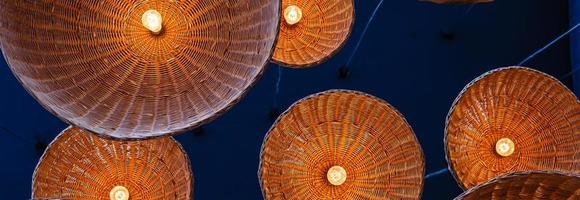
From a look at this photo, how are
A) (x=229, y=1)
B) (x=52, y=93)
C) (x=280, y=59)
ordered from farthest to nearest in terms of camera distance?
(x=280, y=59), (x=229, y=1), (x=52, y=93)

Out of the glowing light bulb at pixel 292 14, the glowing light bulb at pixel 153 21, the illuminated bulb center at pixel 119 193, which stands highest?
the glowing light bulb at pixel 292 14

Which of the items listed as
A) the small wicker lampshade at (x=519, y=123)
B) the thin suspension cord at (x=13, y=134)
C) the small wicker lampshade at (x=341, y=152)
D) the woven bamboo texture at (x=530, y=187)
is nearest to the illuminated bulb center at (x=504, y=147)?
the small wicker lampshade at (x=519, y=123)

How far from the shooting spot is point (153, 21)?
5.03 feet

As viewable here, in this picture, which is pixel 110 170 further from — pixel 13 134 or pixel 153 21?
pixel 13 134

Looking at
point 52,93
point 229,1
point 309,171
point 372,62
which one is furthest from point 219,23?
point 372,62

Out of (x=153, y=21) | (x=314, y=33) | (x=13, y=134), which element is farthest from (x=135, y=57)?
(x=13, y=134)

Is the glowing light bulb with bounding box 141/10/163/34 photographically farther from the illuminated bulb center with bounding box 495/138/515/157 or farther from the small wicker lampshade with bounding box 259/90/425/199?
the illuminated bulb center with bounding box 495/138/515/157

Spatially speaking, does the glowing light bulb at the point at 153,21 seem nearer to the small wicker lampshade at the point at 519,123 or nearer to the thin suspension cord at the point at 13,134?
the small wicker lampshade at the point at 519,123

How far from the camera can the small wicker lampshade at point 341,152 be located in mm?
2137

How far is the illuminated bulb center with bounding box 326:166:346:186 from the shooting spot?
2.21 meters

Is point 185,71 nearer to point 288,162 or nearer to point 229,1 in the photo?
point 229,1

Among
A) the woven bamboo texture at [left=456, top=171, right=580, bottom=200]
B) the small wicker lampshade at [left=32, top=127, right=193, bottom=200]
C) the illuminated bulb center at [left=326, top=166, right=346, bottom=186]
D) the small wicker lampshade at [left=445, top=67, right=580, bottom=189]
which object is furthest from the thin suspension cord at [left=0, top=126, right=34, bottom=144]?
the woven bamboo texture at [left=456, top=171, right=580, bottom=200]

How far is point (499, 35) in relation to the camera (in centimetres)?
410

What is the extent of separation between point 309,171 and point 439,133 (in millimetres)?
2010
